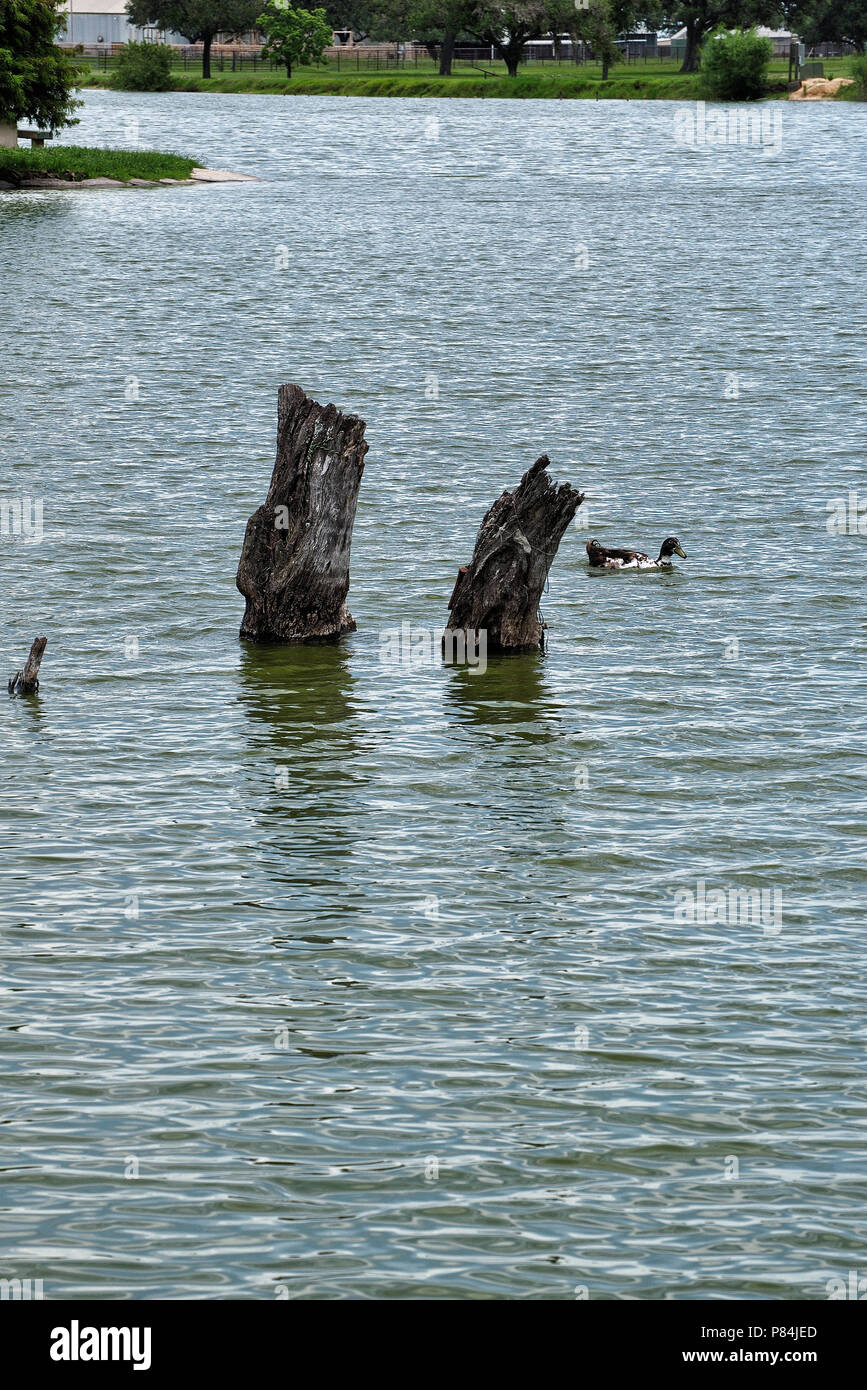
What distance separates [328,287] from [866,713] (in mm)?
40426

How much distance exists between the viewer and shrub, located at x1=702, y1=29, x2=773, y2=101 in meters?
149

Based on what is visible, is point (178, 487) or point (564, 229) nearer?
point (178, 487)

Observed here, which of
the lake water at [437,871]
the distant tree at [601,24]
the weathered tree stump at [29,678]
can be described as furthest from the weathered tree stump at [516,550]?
the distant tree at [601,24]

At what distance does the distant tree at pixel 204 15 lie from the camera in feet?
630

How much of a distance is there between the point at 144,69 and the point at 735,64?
184 feet

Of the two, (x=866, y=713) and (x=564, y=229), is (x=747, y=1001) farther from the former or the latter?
(x=564, y=229)

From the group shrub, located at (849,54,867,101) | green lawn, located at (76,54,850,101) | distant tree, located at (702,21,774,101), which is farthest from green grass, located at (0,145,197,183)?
shrub, located at (849,54,867,101)

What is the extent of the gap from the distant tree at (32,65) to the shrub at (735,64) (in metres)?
73.4

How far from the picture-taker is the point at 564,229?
248 ft

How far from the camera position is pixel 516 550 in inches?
797

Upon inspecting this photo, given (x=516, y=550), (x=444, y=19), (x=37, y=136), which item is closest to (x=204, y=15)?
(x=444, y=19)

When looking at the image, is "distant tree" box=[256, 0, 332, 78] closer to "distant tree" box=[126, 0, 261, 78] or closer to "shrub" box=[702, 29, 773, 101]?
"distant tree" box=[126, 0, 261, 78]

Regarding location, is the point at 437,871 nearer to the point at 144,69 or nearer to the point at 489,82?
the point at 489,82
